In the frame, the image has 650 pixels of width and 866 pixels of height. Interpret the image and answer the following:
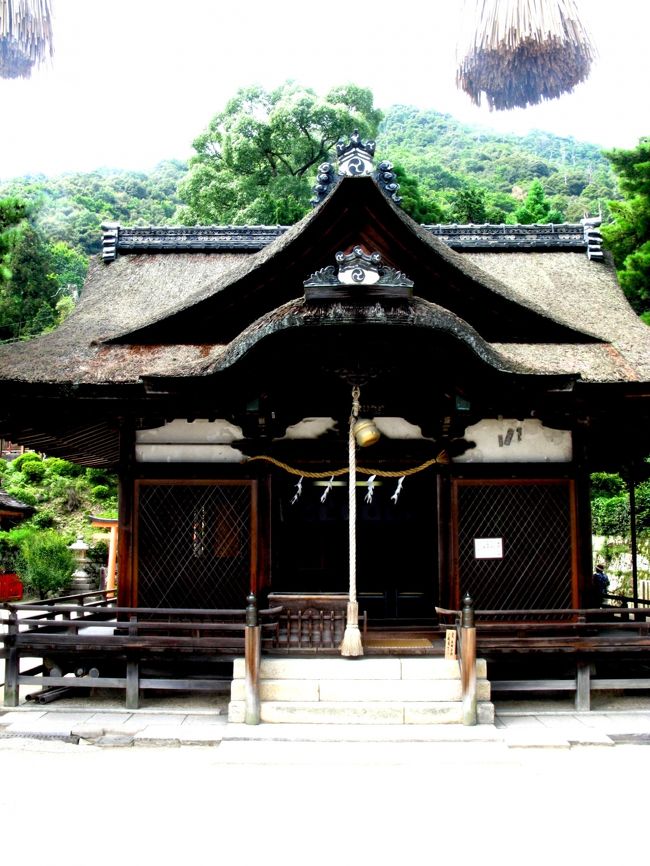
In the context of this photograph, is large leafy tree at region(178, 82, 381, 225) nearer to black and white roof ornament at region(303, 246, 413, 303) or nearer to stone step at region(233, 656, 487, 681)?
black and white roof ornament at region(303, 246, 413, 303)

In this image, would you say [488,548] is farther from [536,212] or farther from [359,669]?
[536,212]

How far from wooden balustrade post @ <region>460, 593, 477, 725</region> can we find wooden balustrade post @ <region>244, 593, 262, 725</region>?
2.13 meters

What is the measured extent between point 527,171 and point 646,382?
3036 inches

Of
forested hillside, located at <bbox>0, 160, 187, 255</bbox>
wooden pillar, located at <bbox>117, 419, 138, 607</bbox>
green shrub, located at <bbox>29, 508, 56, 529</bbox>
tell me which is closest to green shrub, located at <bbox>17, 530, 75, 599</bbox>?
green shrub, located at <bbox>29, 508, 56, 529</bbox>

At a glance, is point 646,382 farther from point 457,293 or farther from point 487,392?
point 457,293

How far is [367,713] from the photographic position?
7.81 metres

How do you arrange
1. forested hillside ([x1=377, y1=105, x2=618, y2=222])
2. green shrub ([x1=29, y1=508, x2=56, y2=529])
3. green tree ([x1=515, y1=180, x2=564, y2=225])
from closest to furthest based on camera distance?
green shrub ([x1=29, y1=508, x2=56, y2=529]) → green tree ([x1=515, y1=180, x2=564, y2=225]) → forested hillside ([x1=377, y1=105, x2=618, y2=222])

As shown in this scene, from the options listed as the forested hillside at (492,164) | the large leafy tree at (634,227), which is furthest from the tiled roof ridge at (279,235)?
the forested hillside at (492,164)

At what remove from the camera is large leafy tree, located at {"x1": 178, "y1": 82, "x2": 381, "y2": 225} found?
117ft

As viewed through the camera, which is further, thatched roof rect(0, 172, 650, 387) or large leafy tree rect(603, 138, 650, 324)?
large leafy tree rect(603, 138, 650, 324)

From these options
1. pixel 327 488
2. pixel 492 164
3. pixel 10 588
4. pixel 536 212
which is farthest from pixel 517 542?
pixel 492 164

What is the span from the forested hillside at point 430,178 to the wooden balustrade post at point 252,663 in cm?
4728

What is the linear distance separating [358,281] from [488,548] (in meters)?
3.83

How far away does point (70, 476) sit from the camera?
1526 inches
